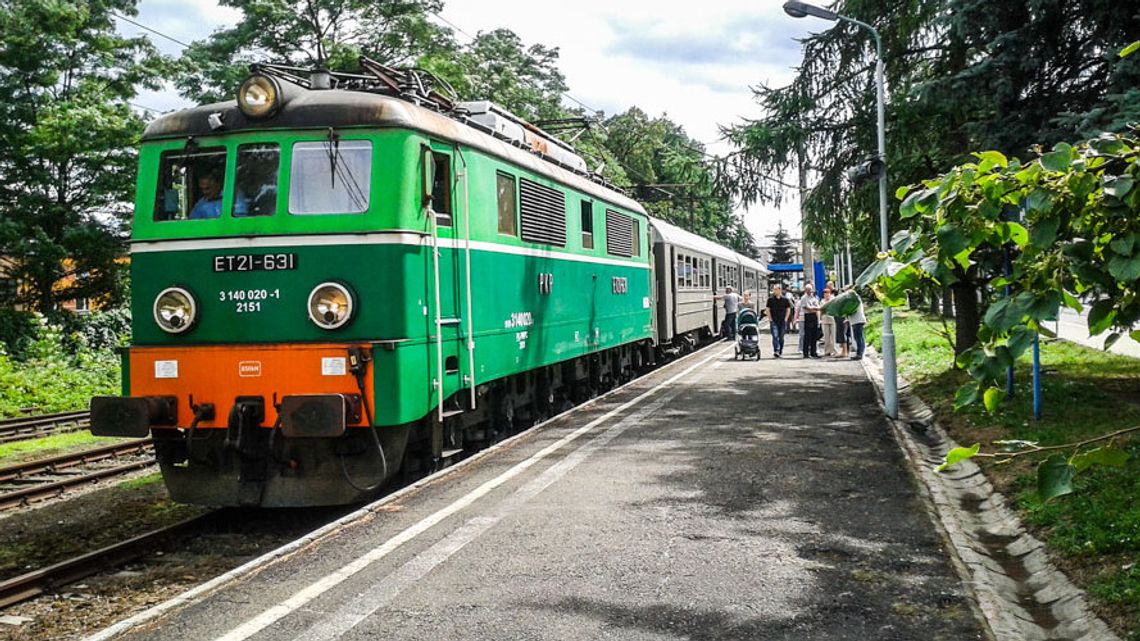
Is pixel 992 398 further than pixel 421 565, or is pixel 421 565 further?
pixel 421 565

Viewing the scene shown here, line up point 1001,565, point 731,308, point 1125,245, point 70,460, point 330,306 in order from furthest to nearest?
point 731,308 → point 70,460 → point 330,306 → point 1001,565 → point 1125,245

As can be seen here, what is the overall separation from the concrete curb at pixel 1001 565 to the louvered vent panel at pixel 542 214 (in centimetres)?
469

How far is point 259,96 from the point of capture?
26.4ft

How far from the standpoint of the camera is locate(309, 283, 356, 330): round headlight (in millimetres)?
7715

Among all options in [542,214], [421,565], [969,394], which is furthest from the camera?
[542,214]

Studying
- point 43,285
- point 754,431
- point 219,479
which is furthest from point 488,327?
point 43,285

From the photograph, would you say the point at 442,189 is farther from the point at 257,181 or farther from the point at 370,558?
the point at 370,558

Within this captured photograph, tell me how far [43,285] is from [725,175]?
19.6 metres

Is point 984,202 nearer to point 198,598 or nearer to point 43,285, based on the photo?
point 198,598

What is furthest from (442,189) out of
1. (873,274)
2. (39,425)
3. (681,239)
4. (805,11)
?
(681,239)

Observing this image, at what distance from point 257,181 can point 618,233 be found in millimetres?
8494

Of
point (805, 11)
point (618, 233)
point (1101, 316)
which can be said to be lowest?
point (1101, 316)

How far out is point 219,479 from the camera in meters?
7.95

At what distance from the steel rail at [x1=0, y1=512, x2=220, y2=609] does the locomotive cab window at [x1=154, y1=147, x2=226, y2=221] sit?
8.60 ft
